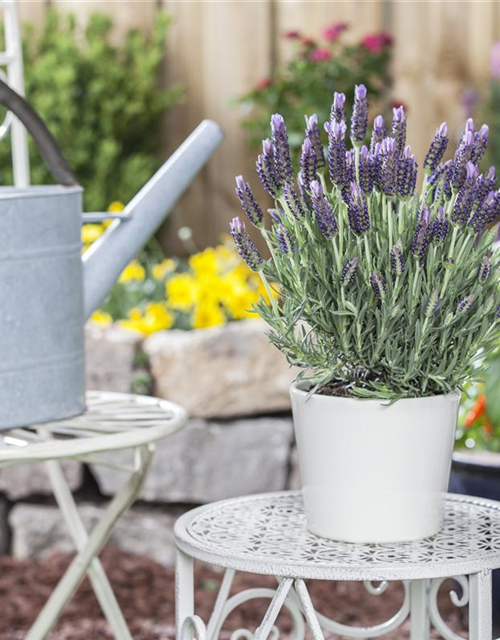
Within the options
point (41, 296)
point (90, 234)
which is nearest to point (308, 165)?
point (41, 296)

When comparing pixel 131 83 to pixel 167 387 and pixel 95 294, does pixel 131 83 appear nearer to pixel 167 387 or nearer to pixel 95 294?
pixel 167 387

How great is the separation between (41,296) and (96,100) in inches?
97.9

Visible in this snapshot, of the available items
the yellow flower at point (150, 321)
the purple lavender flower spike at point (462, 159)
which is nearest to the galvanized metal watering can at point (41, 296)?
the purple lavender flower spike at point (462, 159)

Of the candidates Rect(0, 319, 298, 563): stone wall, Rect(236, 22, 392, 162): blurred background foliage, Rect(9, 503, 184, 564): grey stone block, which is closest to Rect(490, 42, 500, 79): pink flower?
Rect(236, 22, 392, 162): blurred background foliage

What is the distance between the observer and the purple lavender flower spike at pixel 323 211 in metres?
1.19

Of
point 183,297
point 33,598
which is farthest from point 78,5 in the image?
point 33,598

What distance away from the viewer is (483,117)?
4.23 meters

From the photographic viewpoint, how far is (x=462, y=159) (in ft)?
4.04

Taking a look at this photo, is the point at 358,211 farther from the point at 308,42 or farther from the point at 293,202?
the point at 308,42

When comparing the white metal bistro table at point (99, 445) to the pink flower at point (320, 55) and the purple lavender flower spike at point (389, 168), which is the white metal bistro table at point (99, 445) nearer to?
the purple lavender flower spike at point (389, 168)

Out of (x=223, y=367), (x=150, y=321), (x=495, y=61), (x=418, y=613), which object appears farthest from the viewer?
(x=495, y=61)

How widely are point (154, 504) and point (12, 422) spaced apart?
1.46 meters

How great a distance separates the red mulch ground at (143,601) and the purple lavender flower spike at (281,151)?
133 centimetres

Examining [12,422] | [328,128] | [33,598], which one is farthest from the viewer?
[33,598]
